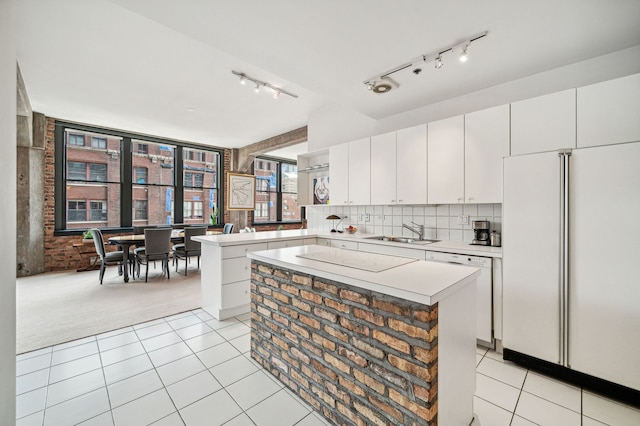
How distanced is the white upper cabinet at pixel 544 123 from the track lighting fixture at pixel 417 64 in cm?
74

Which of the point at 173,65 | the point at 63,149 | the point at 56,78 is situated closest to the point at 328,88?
the point at 173,65

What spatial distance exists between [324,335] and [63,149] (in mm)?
6795

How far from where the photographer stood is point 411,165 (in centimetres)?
332

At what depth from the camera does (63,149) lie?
5.41 metres

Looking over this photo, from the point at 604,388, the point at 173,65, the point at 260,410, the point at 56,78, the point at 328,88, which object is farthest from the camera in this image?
the point at 56,78

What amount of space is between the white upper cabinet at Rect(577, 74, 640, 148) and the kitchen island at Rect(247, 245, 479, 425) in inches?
66.4

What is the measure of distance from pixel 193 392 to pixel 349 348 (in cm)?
124

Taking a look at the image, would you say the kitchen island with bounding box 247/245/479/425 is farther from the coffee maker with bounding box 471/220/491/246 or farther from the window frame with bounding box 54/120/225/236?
the window frame with bounding box 54/120/225/236

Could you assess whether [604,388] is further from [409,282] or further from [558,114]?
[558,114]

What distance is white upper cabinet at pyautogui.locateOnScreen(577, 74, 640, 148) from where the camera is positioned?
1954mm

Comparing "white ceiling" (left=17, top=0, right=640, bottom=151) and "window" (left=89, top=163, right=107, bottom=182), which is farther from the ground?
"white ceiling" (left=17, top=0, right=640, bottom=151)

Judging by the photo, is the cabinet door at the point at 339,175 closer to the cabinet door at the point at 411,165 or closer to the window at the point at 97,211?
the cabinet door at the point at 411,165

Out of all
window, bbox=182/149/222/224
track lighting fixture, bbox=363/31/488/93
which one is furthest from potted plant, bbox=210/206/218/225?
track lighting fixture, bbox=363/31/488/93

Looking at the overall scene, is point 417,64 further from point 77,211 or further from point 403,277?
point 77,211
